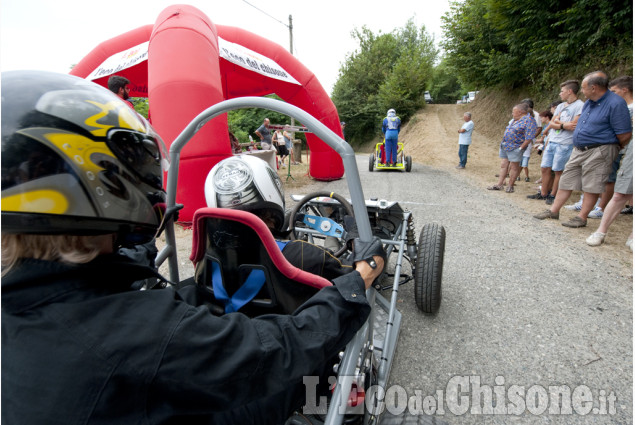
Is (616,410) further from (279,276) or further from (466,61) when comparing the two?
(466,61)

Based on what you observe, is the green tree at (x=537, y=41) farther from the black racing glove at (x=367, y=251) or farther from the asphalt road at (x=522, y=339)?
the black racing glove at (x=367, y=251)

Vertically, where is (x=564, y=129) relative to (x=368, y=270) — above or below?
above

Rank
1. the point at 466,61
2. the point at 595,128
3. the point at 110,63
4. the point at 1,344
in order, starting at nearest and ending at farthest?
1. the point at 1,344
2. the point at 595,128
3. the point at 110,63
4. the point at 466,61

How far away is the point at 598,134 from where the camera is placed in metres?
3.75

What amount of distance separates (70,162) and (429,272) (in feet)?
7.24

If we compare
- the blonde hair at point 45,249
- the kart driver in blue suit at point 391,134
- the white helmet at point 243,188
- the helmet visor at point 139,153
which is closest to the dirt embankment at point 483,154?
the kart driver in blue suit at point 391,134

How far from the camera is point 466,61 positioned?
14.8 meters

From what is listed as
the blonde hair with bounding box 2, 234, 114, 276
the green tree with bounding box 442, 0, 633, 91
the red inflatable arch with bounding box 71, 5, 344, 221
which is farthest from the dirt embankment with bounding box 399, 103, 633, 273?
the red inflatable arch with bounding box 71, 5, 344, 221

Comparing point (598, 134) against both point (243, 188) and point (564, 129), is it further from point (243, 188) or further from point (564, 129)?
point (243, 188)

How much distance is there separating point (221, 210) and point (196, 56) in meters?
4.33

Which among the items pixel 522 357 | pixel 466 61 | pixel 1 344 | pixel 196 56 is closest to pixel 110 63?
pixel 196 56

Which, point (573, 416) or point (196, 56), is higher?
point (196, 56)

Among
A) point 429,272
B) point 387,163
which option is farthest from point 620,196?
point 387,163

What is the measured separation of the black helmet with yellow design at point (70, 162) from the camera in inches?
25.8
